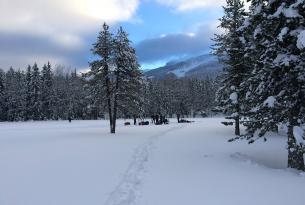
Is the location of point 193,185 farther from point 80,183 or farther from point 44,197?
point 44,197

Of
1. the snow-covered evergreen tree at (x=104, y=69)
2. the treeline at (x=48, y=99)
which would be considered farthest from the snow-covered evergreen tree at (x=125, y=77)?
the treeline at (x=48, y=99)

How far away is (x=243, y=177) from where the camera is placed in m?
12.6

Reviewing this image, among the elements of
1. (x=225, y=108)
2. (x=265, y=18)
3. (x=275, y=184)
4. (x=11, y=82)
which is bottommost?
(x=275, y=184)

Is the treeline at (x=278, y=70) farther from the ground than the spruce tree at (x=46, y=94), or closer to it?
closer to it

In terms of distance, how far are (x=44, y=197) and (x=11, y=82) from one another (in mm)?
98528

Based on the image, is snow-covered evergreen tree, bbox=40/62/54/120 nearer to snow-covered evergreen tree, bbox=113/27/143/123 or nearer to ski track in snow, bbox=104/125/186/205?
snow-covered evergreen tree, bbox=113/27/143/123

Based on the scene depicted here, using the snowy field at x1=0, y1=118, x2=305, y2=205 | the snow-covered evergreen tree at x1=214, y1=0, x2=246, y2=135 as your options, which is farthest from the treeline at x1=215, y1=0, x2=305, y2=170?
the snow-covered evergreen tree at x1=214, y1=0, x2=246, y2=135

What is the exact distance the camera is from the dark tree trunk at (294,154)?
13664 mm

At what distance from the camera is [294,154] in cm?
1430

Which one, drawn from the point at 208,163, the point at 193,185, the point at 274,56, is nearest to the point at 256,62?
the point at 274,56

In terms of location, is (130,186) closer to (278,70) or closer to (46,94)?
(278,70)

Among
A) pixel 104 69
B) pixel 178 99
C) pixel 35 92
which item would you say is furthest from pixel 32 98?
pixel 104 69

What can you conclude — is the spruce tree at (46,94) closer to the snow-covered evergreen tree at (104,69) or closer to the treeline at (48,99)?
the treeline at (48,99)

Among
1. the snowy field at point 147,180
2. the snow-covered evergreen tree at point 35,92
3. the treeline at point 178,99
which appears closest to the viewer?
the snowy field at point 147,180
